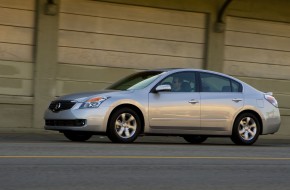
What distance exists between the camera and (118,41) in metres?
18.8

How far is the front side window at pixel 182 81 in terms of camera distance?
13.7 m

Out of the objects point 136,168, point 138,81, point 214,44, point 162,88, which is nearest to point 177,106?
point 162,88

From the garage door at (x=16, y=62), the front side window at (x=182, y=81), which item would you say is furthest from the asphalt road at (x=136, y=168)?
the garage door at (x=16, y=62)

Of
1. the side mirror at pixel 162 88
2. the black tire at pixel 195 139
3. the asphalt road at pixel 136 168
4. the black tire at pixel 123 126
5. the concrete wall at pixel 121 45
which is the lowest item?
the asphalt road at pixel 136 168

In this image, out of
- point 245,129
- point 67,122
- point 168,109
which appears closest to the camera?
point 67,122

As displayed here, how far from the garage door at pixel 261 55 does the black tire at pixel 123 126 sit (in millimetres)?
7759

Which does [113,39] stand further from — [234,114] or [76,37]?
[234,114]

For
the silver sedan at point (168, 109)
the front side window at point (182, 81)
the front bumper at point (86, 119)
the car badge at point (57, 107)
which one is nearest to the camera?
the front bumper at point (86, 119)

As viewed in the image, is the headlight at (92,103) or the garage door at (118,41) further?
the garage door at (118,41)

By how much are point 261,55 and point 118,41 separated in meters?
4.75

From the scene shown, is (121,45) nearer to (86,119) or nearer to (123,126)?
(123,126)

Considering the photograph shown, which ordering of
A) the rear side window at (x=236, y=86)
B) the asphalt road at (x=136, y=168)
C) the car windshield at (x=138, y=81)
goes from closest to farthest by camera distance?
the asphalt road at (x=136, y=168) < the car windshield at (x=138, y=81) < the rear side window at (x=236, y=86)

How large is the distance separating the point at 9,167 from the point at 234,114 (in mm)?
Answer: 6467

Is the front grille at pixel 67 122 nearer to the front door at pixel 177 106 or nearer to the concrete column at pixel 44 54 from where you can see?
the front door at pixel 177 106
